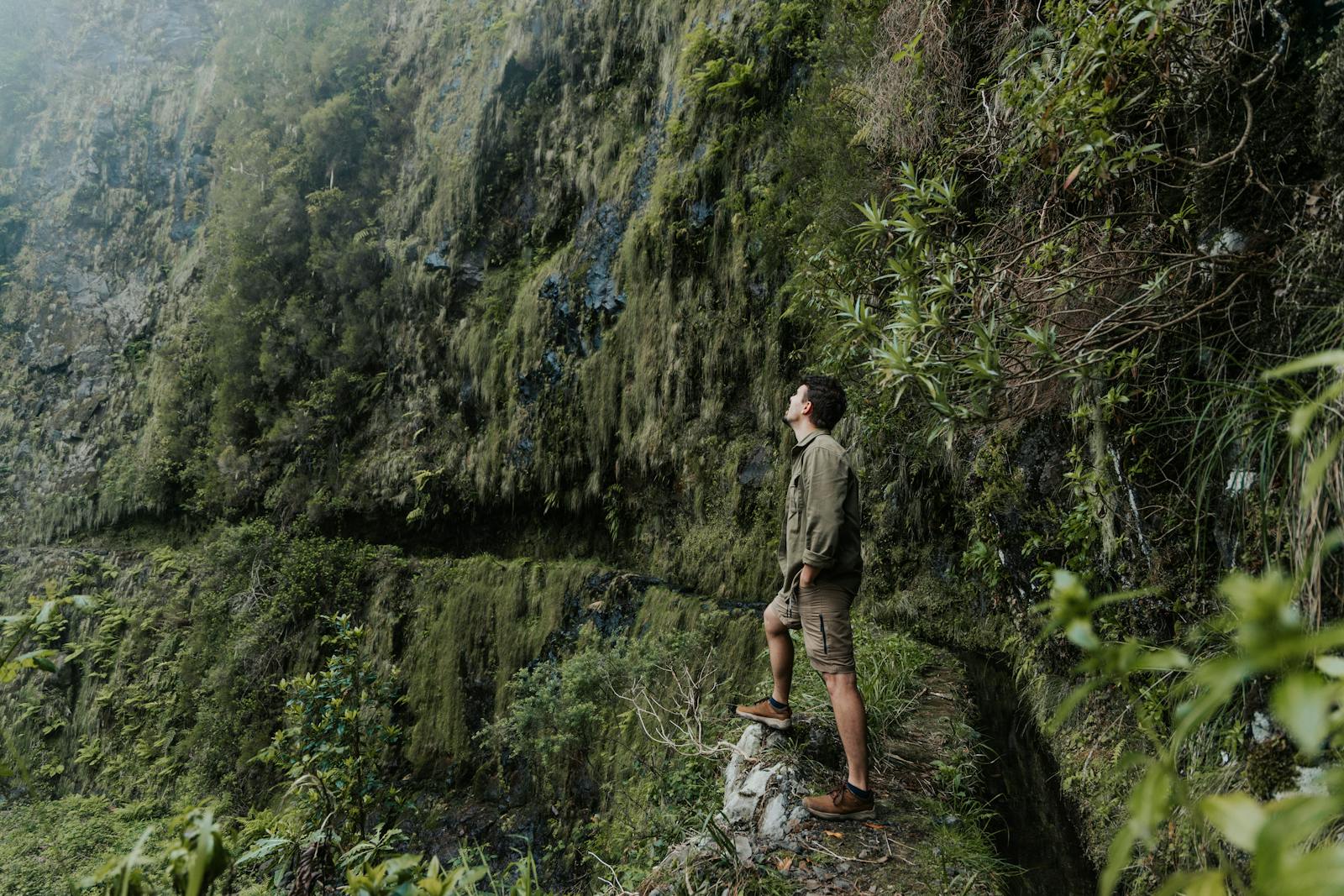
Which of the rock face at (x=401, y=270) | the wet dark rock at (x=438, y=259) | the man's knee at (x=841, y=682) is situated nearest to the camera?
the man's knee at (x=841, y=682)

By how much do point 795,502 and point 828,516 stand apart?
0.26 meters

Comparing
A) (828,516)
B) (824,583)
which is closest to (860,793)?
(824,583)

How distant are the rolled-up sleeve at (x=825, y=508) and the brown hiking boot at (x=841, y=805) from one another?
96 centimetres

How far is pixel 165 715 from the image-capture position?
39.3ft

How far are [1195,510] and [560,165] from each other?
354 inches

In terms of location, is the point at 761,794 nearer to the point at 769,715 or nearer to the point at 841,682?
the point at 769,715

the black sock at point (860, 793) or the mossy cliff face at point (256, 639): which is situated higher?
the black sock at point (860, 793)

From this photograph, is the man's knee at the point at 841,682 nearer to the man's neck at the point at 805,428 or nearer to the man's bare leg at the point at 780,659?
the man's bare leg at the point at 780,659

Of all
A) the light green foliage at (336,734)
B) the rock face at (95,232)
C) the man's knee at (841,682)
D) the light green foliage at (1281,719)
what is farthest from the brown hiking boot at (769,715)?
the rock face at (95,232)

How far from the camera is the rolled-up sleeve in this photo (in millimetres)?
3094

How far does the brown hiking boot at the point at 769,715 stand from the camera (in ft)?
11.3

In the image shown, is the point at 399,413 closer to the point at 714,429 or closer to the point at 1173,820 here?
the point at 714,429

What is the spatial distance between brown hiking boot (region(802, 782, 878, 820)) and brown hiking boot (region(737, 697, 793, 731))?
487 mm

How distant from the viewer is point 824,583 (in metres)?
3.18
